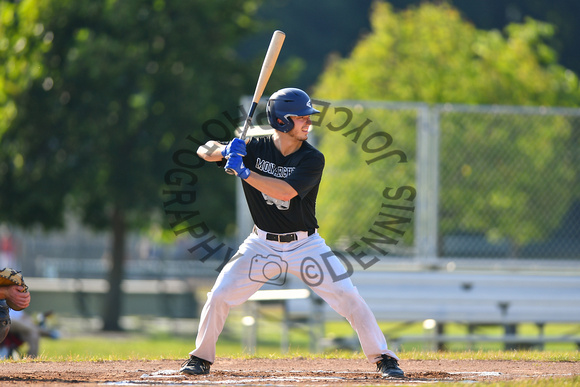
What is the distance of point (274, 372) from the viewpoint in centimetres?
677

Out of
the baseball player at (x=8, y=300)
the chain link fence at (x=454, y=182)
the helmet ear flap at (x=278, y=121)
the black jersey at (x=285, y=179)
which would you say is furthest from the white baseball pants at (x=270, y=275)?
the chain link fence at (x=454, y=182)

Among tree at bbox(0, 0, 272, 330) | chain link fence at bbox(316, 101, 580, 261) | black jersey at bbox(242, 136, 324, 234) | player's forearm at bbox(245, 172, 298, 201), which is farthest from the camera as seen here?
tree at bbox(0, 0, 272, 330)

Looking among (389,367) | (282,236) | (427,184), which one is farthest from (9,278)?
(427,184)

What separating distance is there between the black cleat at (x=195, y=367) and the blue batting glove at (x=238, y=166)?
4.54ft

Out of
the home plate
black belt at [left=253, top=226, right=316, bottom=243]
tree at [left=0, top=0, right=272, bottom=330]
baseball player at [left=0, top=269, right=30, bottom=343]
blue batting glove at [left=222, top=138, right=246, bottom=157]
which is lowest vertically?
the home plate

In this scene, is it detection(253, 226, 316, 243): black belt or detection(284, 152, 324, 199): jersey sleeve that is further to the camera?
detection(253, 226, 316, 243): black belt

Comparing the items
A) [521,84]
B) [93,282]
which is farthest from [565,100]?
[93,282]

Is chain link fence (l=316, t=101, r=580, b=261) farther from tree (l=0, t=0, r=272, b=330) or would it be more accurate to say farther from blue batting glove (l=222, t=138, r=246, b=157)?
tree (l=0, t=0, r=272, b=330)

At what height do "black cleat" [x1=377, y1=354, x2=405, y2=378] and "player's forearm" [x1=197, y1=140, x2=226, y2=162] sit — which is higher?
"player's forearm" [x1=197, y1=140, x2=226, y2=162]

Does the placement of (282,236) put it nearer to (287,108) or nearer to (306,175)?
(306,175)

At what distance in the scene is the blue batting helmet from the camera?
6.13 meters

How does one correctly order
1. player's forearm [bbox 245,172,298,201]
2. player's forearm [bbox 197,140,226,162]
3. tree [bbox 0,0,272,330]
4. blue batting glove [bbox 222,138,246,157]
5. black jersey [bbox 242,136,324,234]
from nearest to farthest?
player's forearm [bbox 245,172,298,201] → blue batting glove [bbox 222,138,246,157] → black jersey [bbox 242,136,324,234] → player's forearm [bbox 197,140,226,162] → tree [bbox 0,0,272,330]

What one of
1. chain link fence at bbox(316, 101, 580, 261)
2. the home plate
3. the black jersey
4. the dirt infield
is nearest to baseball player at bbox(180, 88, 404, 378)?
the black jersey

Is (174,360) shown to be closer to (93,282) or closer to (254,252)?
(254,252)
